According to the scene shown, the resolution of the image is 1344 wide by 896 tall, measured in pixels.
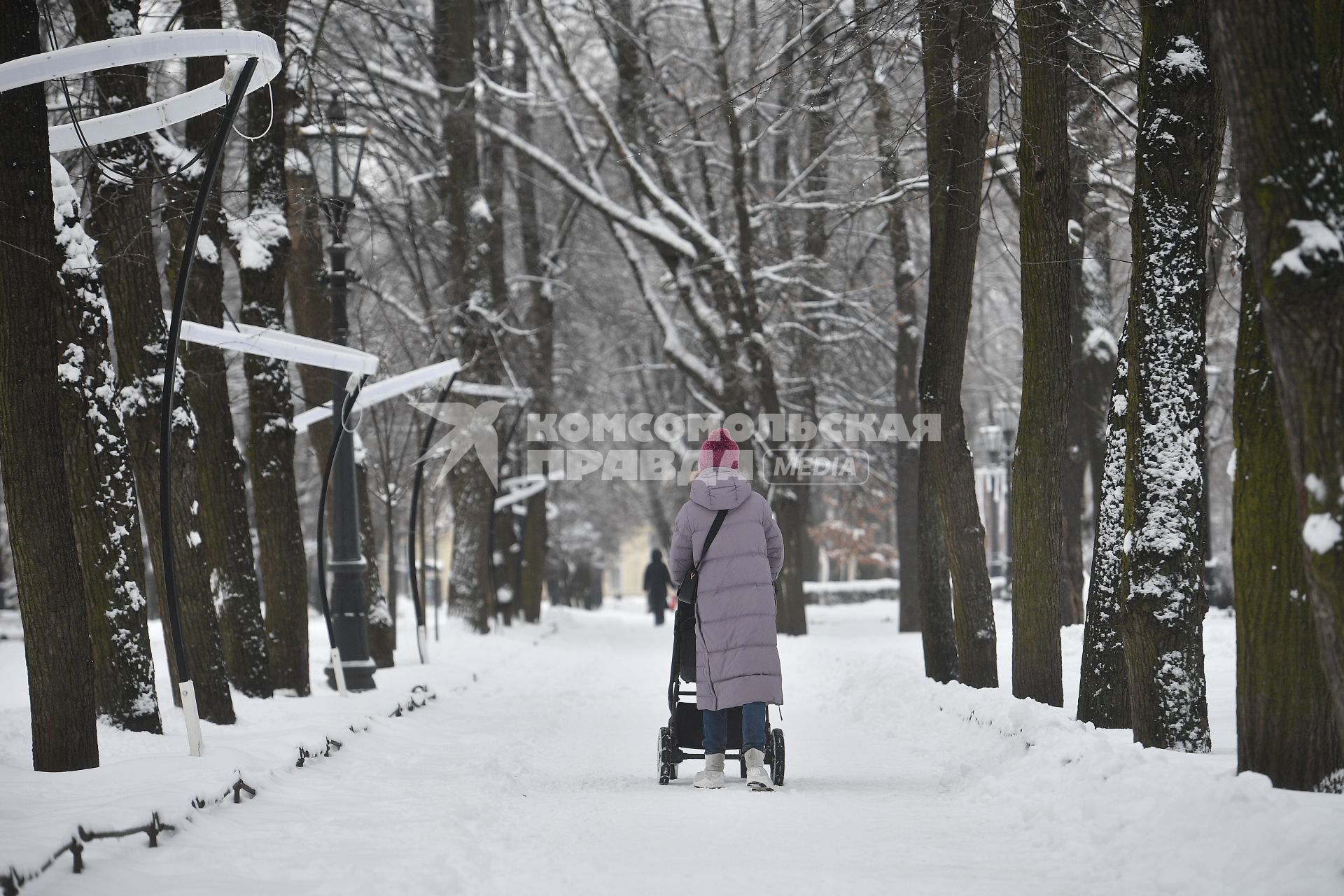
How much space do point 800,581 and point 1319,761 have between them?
53.8 ft

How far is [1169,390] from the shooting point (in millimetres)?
6641

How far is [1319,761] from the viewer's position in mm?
5070

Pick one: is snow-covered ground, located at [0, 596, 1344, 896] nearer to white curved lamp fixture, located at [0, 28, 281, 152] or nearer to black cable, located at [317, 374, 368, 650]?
black cable, located at [317, 374, 368, 650]

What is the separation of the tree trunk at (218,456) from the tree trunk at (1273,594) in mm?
7564

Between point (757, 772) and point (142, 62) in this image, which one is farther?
point (757, 772)

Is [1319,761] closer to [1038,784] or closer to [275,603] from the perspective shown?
[1038,784]

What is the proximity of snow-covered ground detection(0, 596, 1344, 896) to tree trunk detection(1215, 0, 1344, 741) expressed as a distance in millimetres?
802

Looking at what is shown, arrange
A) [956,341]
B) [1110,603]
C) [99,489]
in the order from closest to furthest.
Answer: [99,489], [1110,603], [956,341]

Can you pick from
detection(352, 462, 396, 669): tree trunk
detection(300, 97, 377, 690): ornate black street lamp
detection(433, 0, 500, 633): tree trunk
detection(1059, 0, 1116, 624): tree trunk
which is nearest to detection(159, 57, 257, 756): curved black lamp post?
detection(300, 97, 377, 690): ornate black street lamp

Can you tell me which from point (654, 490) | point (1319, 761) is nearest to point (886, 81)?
point (1319, 761)

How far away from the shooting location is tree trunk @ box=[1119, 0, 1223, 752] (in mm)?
6543

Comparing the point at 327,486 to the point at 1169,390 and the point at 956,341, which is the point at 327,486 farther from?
the point at 1169,390

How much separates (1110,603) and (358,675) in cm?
714
